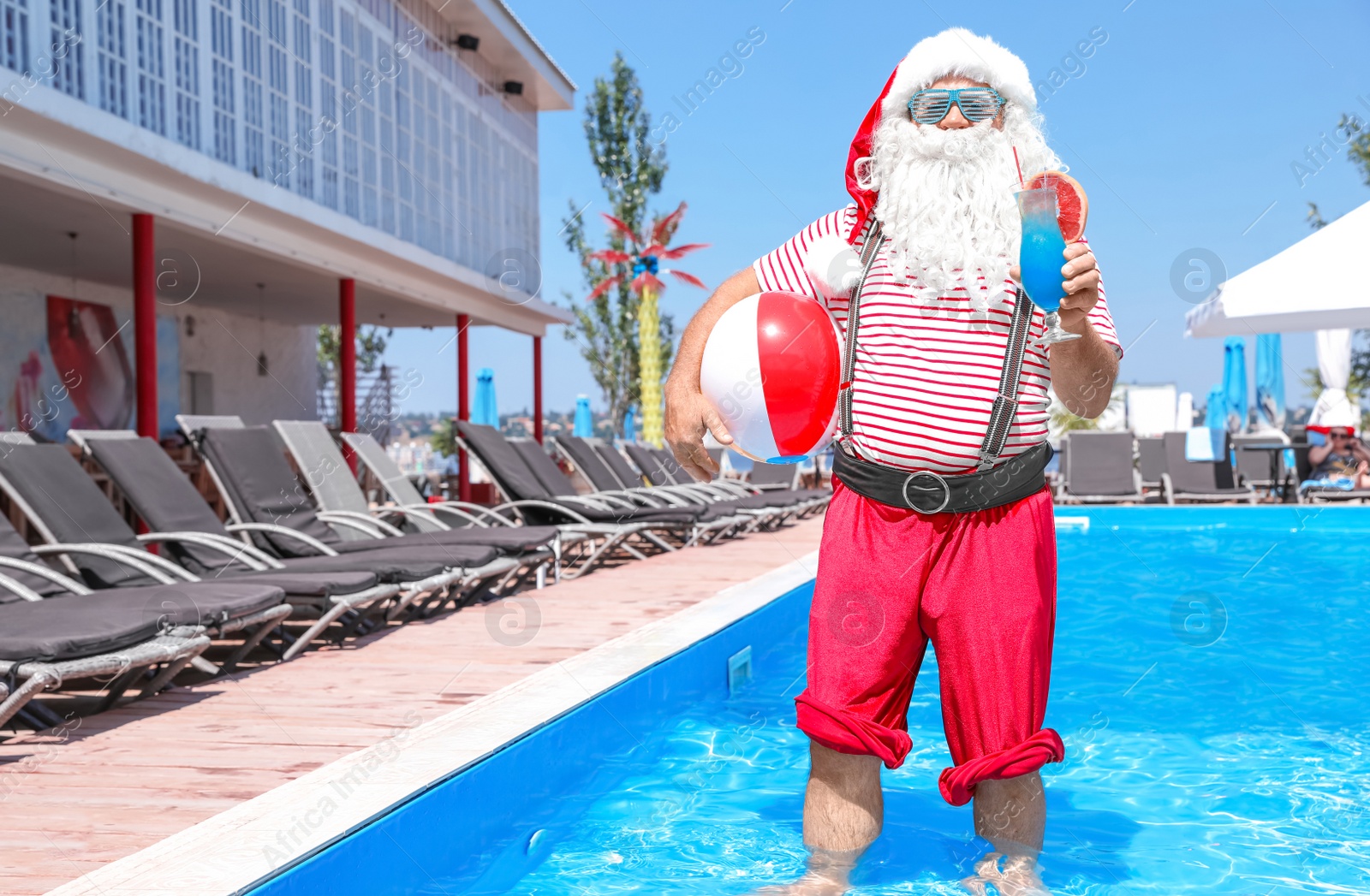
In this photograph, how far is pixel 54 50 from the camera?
7152mm

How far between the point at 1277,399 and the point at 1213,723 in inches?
532

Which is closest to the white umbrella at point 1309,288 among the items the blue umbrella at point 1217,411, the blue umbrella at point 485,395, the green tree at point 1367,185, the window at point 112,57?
the window at point 112,57

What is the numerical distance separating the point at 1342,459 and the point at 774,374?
43.3ft

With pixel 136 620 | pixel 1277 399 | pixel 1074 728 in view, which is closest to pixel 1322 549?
pixel 1074 728

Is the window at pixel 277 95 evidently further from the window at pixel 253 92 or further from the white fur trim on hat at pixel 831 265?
the white fur trim on hat at pixel 831 265

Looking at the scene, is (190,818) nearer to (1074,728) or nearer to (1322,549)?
(1074,728)

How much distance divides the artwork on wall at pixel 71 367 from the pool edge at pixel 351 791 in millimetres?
9231

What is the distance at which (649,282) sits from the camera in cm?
1641

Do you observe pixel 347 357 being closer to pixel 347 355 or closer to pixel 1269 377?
pixel 347 355

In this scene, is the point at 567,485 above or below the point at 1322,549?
above

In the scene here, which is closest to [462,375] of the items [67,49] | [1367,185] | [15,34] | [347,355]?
[347,355]

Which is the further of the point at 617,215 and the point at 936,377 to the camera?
the point at 617,215

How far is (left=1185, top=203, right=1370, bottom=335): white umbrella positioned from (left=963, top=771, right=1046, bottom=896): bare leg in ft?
18.0

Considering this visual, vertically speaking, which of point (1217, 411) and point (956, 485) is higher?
point (1217, 411)
